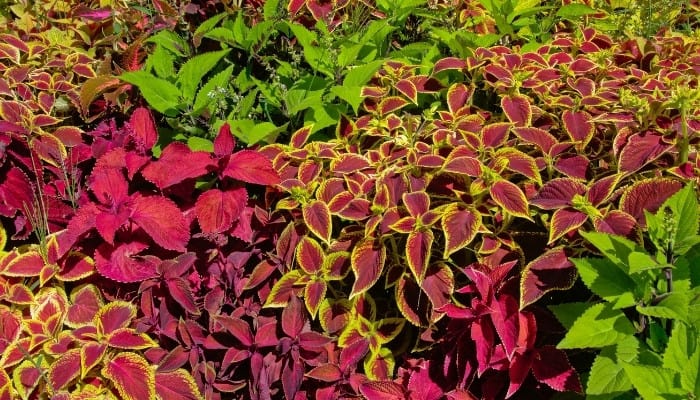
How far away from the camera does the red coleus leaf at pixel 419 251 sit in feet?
5.04

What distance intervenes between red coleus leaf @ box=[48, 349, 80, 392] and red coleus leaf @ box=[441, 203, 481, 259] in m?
0.98

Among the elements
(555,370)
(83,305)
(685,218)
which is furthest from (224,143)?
(685,218)

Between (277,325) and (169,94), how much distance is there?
2.58 ft

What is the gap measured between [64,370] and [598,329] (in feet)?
4.22

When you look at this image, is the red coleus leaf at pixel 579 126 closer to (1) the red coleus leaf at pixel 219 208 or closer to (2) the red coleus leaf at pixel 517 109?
(2) the red coleus leaf at pixel 517 109

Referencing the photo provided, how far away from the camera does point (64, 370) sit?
5.51 ft

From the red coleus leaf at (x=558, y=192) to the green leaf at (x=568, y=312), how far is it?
234 mm

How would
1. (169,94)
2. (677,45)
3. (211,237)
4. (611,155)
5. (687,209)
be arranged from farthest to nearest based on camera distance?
1. (677,45)
2. (169,94)
3. (211,237)
4. (611,155)
5. (687,209)

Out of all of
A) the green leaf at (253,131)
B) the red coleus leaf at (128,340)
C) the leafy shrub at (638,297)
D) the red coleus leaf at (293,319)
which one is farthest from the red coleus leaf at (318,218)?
the leafy shrub at (638,297)

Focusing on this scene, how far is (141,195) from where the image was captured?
1.91 meters

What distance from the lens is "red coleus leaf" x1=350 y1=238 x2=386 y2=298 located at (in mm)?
1621

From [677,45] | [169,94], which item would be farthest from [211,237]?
[677,45]

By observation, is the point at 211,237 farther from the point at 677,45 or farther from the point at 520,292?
the point at 677,45

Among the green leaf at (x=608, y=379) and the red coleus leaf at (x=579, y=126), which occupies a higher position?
the red coleus leaf at (x=579, y=126)
